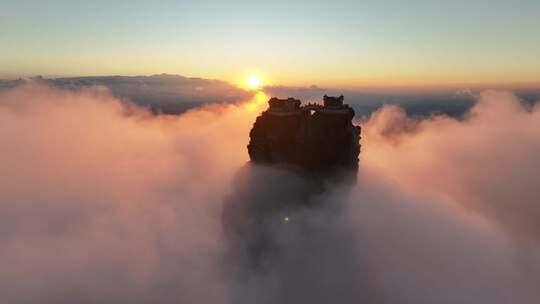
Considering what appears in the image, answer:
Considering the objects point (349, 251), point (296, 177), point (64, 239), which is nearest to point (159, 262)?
point (296, 177)

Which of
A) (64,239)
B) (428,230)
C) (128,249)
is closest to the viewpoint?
(428,230)

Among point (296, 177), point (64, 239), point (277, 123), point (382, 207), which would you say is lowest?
point (64, 239)

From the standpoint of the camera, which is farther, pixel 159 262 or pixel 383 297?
pixel 159 262

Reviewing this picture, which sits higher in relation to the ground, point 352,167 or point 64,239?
point 352,167

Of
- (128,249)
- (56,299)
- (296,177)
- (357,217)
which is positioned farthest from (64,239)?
(357,217)

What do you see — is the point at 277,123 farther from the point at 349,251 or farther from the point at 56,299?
the point at 56,299

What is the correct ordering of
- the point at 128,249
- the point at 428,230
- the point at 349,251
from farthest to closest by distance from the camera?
1. the point at 128,249
2. the point at 428,230
3. the point at 349,251
